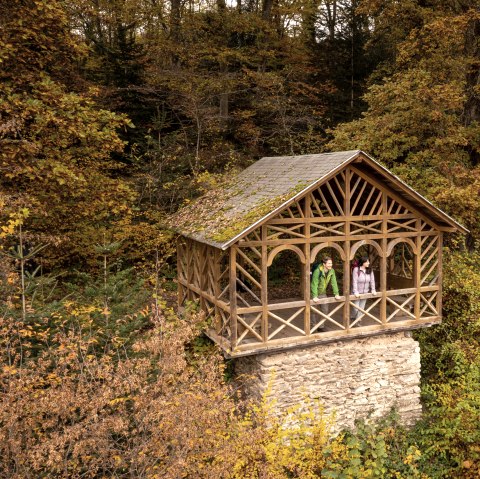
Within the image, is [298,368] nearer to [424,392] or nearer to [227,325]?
[227,325]

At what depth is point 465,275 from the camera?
1292 cm

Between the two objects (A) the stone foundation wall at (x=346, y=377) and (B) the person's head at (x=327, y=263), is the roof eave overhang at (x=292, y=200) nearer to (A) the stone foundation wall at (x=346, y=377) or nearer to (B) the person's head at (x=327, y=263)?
(B) the person's head at (x=327, y=263)

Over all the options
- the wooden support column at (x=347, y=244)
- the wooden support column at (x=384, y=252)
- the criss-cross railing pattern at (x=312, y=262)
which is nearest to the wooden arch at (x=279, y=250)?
the criss-cross railing pattern at (x=312, y=262)

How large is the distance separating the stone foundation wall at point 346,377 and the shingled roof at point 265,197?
277cm

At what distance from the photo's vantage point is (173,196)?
56.5 ft

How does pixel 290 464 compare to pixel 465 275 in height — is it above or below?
below

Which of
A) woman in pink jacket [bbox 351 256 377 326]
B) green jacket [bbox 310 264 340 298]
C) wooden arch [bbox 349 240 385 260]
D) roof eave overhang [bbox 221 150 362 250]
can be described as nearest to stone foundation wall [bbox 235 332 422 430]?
woman in pink jacket [bbox 351 256 377 326]

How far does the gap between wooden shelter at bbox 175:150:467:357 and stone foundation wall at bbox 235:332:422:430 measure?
0.41m

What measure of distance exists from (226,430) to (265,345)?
2389mm

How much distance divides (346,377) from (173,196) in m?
9.37

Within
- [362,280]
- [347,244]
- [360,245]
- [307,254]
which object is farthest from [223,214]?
[362,280]

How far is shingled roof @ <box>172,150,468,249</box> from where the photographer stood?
359 inches

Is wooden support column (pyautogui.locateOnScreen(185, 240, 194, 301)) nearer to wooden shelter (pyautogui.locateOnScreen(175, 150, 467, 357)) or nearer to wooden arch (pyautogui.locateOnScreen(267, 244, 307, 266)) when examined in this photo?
wooden shelter (pyautogui.locateOnScreen(175, 150, 467, 357))

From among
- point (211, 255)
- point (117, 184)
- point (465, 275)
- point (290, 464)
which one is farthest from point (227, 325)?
point (465, 275)
